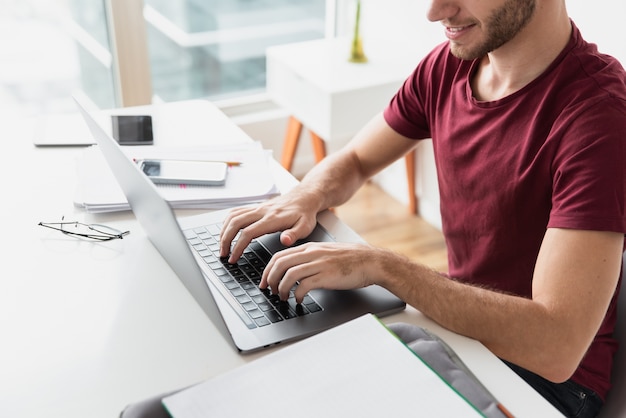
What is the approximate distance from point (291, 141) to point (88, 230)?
5.48 feet

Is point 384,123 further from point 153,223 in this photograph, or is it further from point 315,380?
point 315,380

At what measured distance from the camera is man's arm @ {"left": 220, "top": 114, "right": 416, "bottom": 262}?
113 cm

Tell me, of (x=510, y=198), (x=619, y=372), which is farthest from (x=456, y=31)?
(x=619, y=372)

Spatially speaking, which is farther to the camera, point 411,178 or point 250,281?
point 411,178

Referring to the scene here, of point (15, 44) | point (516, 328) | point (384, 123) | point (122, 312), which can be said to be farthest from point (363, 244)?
point (15, 44)

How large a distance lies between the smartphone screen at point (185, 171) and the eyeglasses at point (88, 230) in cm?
15

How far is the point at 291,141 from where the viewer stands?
2811mm

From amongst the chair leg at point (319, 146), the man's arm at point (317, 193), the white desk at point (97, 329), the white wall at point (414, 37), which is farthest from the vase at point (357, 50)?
the white desk at point (97, 329)

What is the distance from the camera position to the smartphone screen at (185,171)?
132 cm

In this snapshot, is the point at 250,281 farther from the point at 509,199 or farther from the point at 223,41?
the point at 223,41

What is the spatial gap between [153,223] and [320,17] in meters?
2.35

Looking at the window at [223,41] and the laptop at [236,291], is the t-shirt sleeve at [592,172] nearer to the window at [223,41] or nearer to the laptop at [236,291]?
the laptop at [236,291]

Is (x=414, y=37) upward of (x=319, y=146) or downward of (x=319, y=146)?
upward

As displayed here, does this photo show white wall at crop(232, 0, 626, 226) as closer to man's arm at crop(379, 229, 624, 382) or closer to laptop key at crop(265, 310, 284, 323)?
man's arm at crop(379, 229, 624, 382)
